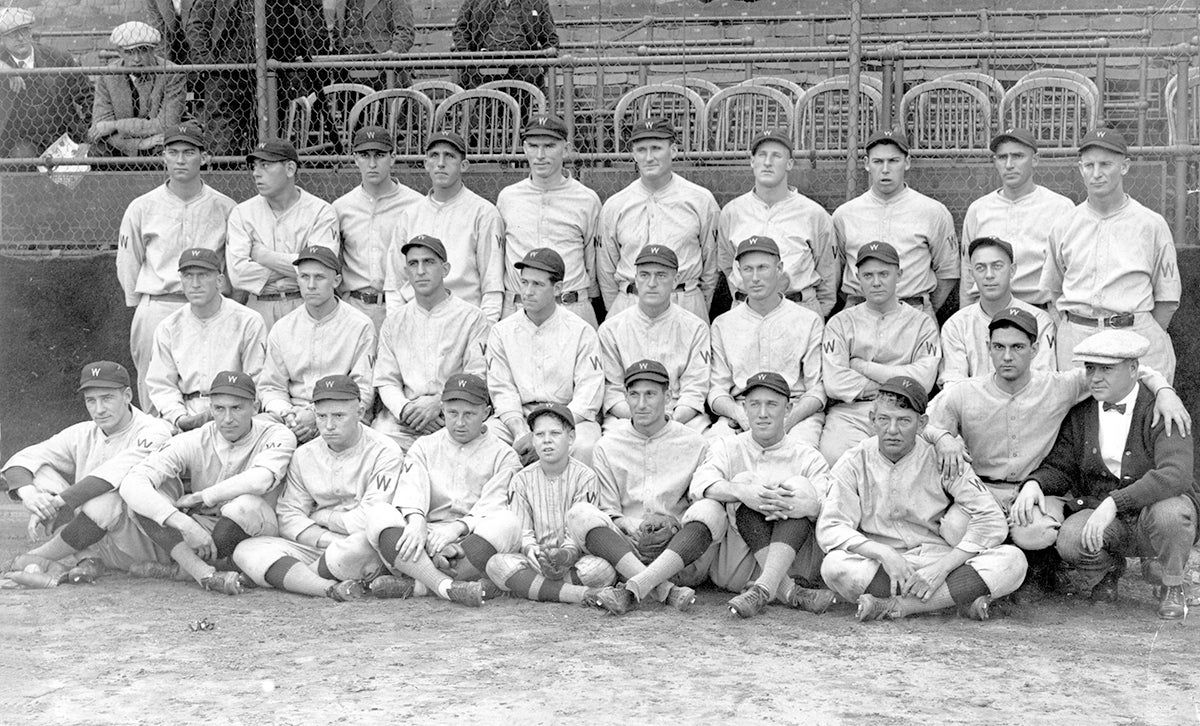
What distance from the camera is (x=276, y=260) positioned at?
8.33m

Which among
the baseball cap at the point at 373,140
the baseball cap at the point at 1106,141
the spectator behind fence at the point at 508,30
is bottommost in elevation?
the baseball cap at the point at 1106,141

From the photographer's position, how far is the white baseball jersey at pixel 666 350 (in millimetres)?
7562

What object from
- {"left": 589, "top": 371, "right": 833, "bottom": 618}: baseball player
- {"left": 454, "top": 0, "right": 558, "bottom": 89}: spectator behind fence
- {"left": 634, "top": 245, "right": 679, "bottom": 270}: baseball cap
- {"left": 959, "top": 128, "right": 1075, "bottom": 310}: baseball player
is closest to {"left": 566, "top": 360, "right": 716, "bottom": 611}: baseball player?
{"left": 589, "top": 371, "right": 833, "bottom": 618}: baseball player

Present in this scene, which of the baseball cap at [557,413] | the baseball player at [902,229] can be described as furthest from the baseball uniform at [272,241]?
the baseball player at [902,229]

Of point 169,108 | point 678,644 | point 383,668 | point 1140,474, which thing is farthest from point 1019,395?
point 169,108

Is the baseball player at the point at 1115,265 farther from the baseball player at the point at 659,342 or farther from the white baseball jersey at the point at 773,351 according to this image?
the baseball player at the point at 659,342

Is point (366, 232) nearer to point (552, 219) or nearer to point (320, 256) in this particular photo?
point (320, 256)

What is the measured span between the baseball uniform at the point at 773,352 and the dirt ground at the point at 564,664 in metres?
1.26

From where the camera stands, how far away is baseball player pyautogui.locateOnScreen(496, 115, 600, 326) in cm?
827

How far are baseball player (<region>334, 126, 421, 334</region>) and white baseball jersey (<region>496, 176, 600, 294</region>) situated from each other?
2.00ft

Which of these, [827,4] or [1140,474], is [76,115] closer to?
[1140,474]

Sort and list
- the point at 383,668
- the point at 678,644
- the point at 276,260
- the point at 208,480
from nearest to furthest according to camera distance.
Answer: the point at 383,668 < the point at 678,644 < the point at 208,480 < the point at 276,260

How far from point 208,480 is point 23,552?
1.27 m

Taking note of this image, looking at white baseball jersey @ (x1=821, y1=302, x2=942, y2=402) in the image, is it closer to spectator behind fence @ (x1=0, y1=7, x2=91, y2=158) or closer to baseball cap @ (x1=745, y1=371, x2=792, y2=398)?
baseball cap @ (x1=745, y1=371, x2=792, y2=398)
